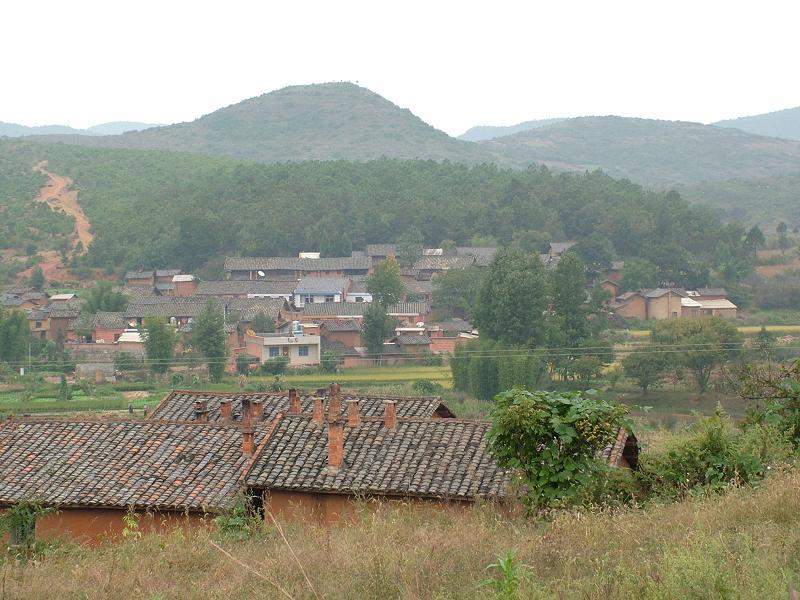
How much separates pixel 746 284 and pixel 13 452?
51.9m

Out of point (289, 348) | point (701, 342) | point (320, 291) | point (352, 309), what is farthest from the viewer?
point (320, 291)

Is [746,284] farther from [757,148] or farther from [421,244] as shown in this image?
[757,148]

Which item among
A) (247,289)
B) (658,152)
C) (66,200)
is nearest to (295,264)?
(247,289)

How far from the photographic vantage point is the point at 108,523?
10773mm

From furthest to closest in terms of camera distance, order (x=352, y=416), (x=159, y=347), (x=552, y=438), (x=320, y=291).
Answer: (x=320, y=291)
(x=159, y=347)
(x=352, y=416)
(x=552, y=438)

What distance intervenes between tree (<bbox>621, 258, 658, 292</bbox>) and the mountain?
295ft

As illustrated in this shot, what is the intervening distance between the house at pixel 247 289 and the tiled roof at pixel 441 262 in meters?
8.36

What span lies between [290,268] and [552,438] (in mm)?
54394

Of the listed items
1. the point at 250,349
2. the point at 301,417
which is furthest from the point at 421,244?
the point at 301,417

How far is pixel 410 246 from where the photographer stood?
64625mm

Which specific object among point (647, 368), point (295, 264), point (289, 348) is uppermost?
point (295, 264)

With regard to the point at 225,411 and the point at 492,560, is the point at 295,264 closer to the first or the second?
the point at 225,411

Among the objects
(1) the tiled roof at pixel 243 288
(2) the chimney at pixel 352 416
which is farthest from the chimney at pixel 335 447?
(1) the tiled roof at pixel 243 288

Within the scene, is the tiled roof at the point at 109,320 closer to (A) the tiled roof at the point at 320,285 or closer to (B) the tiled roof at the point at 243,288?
(B) the tiled roof at the point at 243,288
